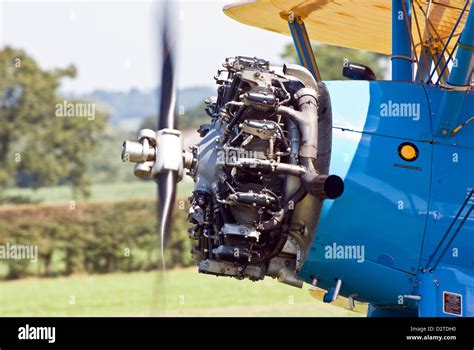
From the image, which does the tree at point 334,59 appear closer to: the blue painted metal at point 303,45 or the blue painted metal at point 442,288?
the blue painted metal at point 303,45

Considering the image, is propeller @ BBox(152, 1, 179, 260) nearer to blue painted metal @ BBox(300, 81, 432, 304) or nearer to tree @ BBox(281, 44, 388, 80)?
blue painted metal @ BBox(300, 81, 432, 304)

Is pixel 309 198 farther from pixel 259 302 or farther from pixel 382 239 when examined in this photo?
pixel 259 302

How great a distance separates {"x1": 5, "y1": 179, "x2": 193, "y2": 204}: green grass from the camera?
2989cm

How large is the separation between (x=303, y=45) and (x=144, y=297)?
401 inches

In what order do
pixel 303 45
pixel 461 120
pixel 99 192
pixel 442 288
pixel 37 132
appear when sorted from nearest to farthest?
1. pixel 442 288
2. pixel 461 120
3. pixel 303 45
4. pixel 37 132
5. pixel 99 192

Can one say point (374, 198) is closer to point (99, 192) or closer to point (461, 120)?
point (461, 120)

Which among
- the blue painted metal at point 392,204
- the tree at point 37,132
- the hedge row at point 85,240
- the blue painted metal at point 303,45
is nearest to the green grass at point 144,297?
the hedge row at point 85,240

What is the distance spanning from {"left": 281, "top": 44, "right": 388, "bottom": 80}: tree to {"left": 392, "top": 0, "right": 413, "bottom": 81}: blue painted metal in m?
29.1

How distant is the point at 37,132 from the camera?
31.0 metres

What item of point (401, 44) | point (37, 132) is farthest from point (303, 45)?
point (37, 132)

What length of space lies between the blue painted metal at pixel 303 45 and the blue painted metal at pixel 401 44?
1.00m

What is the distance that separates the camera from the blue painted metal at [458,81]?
27.7ft

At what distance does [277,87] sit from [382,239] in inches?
61.9

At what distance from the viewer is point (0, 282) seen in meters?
22.2
